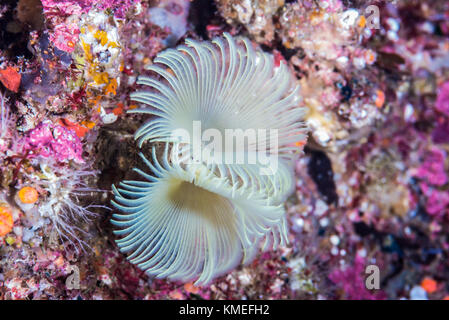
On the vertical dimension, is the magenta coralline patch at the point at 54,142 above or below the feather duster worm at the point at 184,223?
above

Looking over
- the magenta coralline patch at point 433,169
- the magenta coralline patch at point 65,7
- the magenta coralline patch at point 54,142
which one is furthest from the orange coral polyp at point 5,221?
the magenta coralline patch at point 433,169

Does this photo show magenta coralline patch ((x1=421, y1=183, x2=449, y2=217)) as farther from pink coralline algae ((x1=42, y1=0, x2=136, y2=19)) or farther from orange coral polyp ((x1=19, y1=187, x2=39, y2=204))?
orange coral polyp ((x1=19, y1=187, x2=39, y2=204))

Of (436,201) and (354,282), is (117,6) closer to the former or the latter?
Answer: (354,282)

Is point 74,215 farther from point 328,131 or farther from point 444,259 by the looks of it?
point 444,259

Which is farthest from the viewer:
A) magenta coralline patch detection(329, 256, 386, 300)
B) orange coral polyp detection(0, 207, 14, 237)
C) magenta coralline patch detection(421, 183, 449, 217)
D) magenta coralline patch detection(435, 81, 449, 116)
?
magenta coralline patch detection(435, 81, 449, 116)

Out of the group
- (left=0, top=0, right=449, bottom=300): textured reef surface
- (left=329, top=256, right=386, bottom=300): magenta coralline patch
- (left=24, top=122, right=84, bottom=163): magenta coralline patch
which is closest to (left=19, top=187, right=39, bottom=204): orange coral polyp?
(left=0, top=0, right=449, bottom=300): textured reef surface

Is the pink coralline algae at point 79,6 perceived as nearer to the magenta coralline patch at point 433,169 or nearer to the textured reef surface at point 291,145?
the textured reef surface at point 291,145
